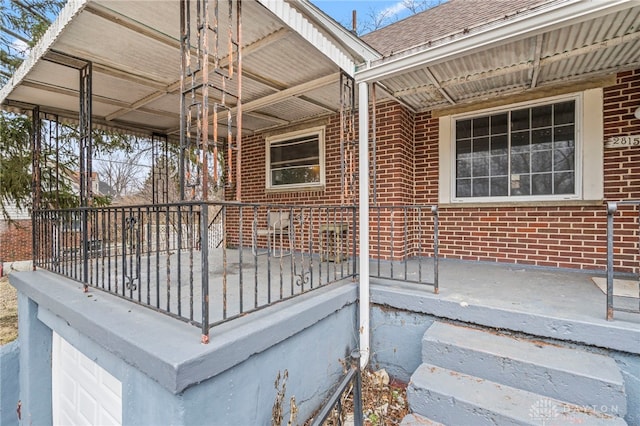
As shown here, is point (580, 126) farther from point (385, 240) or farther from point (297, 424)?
point (297, 424)

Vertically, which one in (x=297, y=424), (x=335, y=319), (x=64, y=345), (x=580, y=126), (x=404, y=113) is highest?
(x=404, y=113)

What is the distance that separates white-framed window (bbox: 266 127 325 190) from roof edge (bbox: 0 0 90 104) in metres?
3.58

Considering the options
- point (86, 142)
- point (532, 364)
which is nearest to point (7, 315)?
point (86, 142)

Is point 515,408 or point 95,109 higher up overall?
point 95,109

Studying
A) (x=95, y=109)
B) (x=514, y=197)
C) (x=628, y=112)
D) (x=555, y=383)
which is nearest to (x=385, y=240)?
(x=514, y=197)

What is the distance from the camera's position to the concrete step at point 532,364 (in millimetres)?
1844

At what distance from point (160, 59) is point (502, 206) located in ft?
15.5

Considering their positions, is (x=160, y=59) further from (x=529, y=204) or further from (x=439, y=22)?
(x=529, y=204)

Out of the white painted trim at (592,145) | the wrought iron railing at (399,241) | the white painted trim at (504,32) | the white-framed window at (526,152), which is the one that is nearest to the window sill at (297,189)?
the wrought iron railing at (399,241)

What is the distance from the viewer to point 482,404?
1936mm

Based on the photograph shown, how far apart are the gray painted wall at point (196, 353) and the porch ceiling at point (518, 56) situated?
88.3 inches

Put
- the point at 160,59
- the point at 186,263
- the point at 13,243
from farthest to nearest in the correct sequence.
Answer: the point at 13,243, the point at 186,263, the point at 160,59

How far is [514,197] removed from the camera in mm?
4188

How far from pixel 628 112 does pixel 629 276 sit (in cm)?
190
